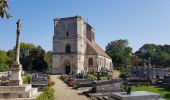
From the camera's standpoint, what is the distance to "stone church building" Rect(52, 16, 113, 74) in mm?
62250

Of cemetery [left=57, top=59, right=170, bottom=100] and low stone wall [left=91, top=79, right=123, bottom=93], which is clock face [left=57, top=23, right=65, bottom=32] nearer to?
cemetery [left=57, top=59, right=170, bottom=100]

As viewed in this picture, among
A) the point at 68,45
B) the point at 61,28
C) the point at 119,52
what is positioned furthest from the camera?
the point at 119,52

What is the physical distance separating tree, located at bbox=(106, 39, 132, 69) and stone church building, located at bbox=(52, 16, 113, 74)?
92.6ft

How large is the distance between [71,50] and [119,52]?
35917 millimetres

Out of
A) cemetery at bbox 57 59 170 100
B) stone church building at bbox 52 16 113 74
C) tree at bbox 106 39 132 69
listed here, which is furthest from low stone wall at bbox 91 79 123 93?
tree at bbox 106 39 132 69

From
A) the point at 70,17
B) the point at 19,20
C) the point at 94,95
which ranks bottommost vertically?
the point at 94,95

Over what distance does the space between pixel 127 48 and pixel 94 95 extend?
3226 inches

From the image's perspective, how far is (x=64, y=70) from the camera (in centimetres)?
6275

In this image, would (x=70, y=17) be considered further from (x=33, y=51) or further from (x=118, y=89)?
(x=118, y=89)

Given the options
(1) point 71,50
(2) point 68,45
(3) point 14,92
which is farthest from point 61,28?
→ (3) point 14,92

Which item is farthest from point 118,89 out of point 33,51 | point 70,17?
point 33,51

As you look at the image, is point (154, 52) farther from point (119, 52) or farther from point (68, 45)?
point (68, 45)

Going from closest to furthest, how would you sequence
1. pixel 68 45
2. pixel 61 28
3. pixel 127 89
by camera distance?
pixel 127 89, pixel 68 45, pixel 61 28

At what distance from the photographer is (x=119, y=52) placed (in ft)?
313
